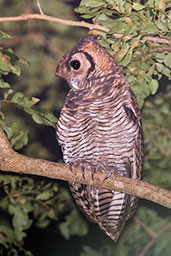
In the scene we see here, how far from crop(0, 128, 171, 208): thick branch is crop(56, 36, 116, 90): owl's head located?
0.21 meters

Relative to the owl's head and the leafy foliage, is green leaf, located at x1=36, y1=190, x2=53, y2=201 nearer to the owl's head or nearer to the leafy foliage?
the leafy foliage

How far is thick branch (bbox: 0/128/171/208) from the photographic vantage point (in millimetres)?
722

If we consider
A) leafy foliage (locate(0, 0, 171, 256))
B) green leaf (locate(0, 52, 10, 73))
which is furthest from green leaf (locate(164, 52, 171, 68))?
green leaf (locate(0, 52, 10, 73))

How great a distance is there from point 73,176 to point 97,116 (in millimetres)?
155

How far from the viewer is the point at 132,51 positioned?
849mm

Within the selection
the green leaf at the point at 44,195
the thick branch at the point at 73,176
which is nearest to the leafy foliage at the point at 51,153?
the green leaf at the point at 44,195

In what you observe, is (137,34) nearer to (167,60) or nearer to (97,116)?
(167,60)

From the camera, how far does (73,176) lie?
31.9 inches

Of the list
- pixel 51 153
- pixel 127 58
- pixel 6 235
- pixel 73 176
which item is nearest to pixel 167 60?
pixel 127 58

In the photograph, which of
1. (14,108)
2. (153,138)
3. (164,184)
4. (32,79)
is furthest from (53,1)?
(164,184)

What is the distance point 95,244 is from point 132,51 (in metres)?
0.64

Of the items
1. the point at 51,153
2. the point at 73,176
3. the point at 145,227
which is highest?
the point at 73,176

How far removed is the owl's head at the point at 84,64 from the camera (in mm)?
821

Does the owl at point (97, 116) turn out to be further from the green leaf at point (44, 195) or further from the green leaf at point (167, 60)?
the green leaf at point (44, 195)
